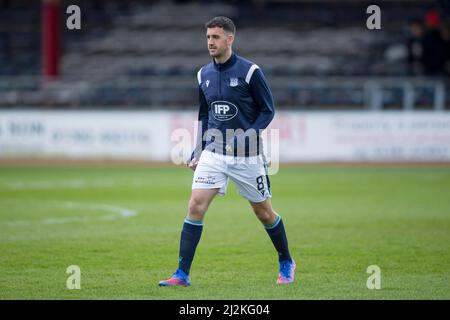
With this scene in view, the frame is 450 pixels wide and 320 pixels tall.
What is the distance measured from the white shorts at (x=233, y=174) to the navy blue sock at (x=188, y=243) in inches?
14.5

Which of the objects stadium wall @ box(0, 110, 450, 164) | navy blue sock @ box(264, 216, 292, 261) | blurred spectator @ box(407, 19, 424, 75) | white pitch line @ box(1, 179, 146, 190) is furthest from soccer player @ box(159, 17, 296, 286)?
blurred spectator @ box(407, 19, 424, 75)

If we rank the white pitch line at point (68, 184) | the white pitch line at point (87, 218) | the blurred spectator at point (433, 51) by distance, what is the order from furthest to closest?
1. the blurred spectator at point (433, 51)
2. the white pitch line at point (68, 184)
3. the white pitch line at point (87, 218)

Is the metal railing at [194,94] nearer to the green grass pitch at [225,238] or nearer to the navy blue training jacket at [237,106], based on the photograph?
the green grass pitch at [225,238]

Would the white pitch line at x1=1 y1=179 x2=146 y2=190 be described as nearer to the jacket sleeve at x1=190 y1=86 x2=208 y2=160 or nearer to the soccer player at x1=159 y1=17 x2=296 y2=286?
the jacket sleeve at x1=190 y1=86 x2=208 y2=160

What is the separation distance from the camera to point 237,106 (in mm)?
8422

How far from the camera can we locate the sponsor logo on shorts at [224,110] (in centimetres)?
841

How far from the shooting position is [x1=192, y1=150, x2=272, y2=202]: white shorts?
837cm

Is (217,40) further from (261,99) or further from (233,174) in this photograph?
(233,174)

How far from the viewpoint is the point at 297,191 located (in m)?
18.4

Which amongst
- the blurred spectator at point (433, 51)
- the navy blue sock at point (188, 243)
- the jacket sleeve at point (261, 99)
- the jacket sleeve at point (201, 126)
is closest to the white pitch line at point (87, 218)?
the jacket sleeve at point (201, 126)

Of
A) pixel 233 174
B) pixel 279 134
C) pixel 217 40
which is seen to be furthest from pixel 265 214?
pixel 279 134

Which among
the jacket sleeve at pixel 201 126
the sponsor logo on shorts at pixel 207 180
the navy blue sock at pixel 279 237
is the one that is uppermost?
the jacket sleeve at pixel 201 126

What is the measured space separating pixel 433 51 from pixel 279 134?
239 inches
